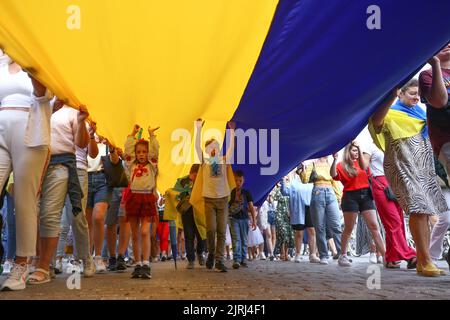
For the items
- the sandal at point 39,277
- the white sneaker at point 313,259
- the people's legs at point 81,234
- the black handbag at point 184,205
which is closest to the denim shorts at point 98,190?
the people's legs at point 81,234

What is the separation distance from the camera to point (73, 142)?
3.85 m

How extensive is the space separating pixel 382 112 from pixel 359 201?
1845 millimetres

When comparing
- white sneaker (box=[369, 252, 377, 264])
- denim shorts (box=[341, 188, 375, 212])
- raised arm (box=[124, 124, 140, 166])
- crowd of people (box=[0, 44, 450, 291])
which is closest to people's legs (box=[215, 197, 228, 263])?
crowd of people (box=[0, 44, 450, 291])

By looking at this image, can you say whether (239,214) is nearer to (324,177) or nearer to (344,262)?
(324,177)

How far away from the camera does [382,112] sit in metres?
3.89

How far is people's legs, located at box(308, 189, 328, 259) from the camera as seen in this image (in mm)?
6492

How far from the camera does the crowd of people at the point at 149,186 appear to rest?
3.00 metres

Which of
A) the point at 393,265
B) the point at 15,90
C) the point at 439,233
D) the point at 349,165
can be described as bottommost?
the point at 393,265

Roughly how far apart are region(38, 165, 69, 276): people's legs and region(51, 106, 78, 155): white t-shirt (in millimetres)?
216

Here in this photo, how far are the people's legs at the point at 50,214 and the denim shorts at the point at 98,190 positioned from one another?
130 cm

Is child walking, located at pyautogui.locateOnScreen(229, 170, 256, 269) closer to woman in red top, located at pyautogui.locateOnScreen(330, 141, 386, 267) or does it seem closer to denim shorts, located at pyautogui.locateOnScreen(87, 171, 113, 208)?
woman in red top, located at pyautogui.locateOnScreen(330, 141, 386, 267)

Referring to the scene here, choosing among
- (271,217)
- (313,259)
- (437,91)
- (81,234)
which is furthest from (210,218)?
(271,217)
